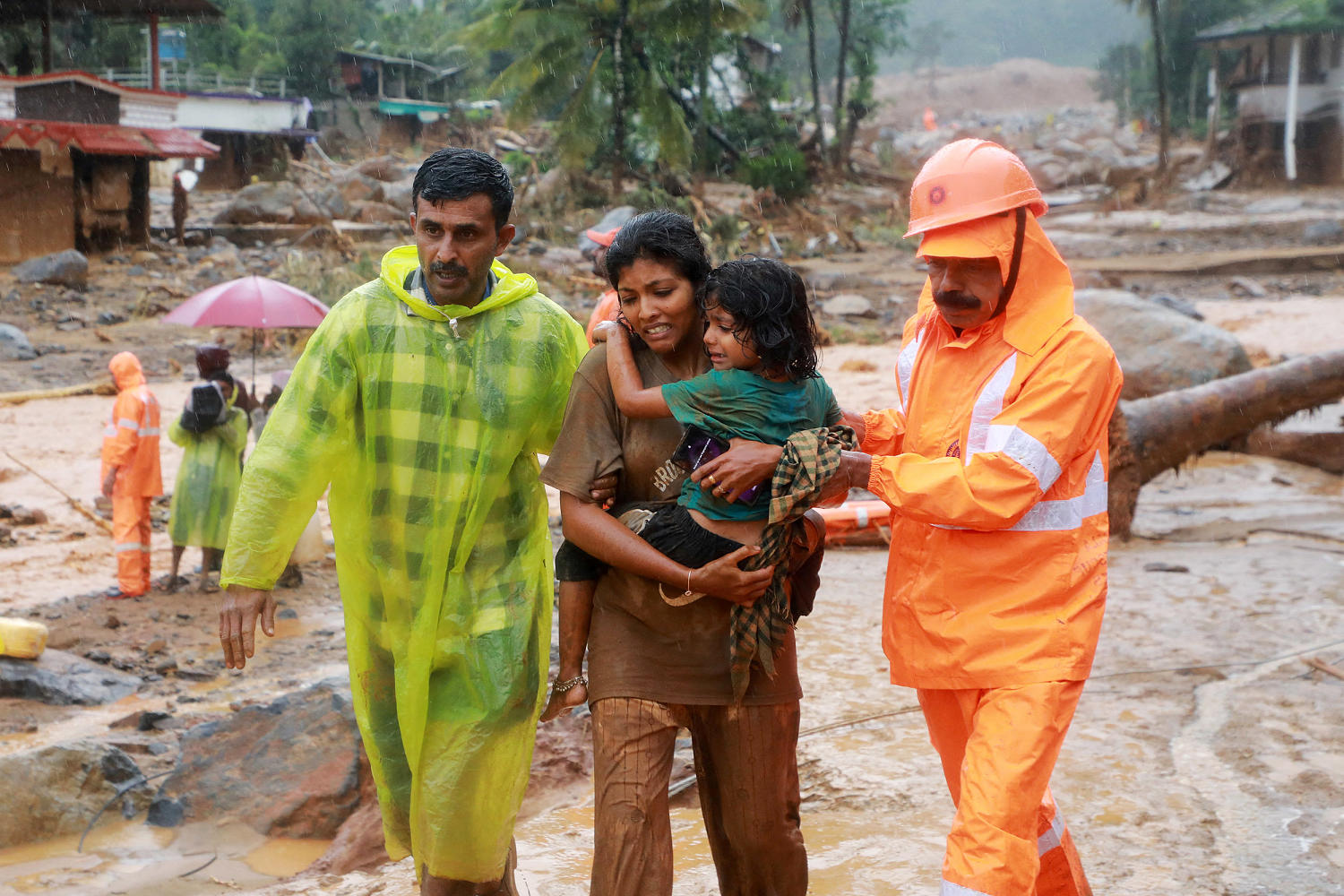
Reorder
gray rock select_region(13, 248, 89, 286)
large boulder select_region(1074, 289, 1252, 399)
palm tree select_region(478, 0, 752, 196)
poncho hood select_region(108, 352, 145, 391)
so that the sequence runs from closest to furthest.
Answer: poncho hood select_region(108, 352, 145, 391)
large boulder select_region(1074, 289, 1252, 399)
gray rock select_region(13, 248, 89, 286)
palm tree select_region(478, 0, 752, 196)

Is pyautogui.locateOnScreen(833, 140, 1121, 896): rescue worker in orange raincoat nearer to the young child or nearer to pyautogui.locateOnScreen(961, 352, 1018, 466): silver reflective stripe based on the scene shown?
pyautogui.locateOnScreen(961, 352, 1018, 466): silver reflective stripe

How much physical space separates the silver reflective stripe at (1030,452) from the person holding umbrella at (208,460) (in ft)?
20.2

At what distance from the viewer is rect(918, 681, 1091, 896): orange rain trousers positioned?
8.20ft

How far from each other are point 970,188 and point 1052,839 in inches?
55.5

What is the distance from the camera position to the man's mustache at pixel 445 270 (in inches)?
116

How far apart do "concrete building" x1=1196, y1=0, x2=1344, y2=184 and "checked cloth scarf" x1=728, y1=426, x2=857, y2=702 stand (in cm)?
3321

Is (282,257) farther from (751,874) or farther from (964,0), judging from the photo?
(964,0)

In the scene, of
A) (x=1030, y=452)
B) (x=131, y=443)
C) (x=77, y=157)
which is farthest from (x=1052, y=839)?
(x=77, y=157)

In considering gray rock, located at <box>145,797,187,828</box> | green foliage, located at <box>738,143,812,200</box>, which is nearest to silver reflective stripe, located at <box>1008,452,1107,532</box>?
gray rock, located at <box>145,797,187,828</box>

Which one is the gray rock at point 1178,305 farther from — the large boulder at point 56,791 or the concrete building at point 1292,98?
the concrete building at point 1292,98

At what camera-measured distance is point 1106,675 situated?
5.20 meters

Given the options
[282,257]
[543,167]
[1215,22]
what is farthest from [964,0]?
[282,257]

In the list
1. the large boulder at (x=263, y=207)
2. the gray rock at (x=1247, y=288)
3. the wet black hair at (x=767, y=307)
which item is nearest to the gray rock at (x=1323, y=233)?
the gray rock at (x=1247, y=288)

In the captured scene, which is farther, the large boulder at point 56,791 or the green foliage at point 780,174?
the green foliage at point 780,174
